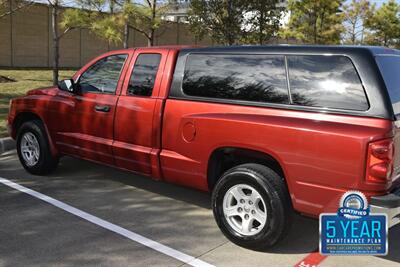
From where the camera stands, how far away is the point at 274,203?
152 inches

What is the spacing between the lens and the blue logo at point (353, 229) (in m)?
3.45

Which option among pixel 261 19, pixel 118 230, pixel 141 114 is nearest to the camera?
pixel 118 230

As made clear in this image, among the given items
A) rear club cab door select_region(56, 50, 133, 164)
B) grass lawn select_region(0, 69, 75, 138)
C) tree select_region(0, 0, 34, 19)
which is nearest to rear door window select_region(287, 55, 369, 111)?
rear club cab door select_region(56, 50, 133, 164)

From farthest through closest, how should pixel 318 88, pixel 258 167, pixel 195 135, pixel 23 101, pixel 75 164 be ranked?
pixel 75 164 → pixel 23 101 → pixel 195 135 → pixel 258 167 → pixel 318 88

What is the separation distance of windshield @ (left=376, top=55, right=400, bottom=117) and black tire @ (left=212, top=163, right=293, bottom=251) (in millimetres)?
1095

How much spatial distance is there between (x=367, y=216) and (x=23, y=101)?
4.70m

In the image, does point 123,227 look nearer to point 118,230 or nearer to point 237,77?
point 118,230

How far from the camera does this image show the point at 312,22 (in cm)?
2325

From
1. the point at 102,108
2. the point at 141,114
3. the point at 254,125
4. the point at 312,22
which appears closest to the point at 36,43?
the point at 312,22

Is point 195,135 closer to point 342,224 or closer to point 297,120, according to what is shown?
point 297,120

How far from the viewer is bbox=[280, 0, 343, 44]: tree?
73.6ft

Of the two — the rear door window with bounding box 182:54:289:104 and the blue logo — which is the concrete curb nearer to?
the rear door window with bounding box 182:54:289:104

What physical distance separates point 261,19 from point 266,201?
11556 mm

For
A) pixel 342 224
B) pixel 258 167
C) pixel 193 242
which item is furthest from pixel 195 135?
pixel 342 224
